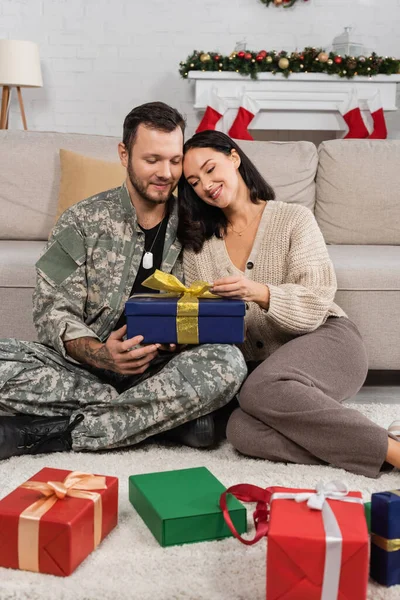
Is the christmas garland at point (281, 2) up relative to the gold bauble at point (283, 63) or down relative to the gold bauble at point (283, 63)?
up

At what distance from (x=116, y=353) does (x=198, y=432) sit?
0.99ft

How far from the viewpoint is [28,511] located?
1.27 metres

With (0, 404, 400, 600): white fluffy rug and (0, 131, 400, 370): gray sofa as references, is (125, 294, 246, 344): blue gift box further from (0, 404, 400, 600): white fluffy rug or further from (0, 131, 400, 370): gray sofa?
(0, 131, 400, 370): gray sofa

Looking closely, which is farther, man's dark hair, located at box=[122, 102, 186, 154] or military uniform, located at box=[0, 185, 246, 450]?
man's dark hair, located at box=[122, 102, 186, 154]

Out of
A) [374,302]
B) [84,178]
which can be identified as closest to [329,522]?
[374,302]

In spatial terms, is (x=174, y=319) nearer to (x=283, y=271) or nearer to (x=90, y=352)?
(x=90, y=352)

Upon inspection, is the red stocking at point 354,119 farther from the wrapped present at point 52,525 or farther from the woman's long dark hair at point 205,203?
the wrapped present at point 52,525

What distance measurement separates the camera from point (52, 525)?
124 centimetres

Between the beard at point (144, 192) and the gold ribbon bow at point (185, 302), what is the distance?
293mm

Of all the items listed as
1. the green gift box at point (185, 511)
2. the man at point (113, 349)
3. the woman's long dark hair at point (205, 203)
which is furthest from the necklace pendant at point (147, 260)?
the green gift box at point (185, 511)

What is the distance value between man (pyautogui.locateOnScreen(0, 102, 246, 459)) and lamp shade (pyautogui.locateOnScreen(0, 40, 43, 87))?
10.0 ft

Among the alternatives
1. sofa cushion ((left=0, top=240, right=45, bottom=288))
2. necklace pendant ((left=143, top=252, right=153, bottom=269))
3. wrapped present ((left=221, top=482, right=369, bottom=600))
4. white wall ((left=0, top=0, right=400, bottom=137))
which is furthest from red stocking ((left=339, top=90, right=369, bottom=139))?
wrapped present ((left=221, top=482, right=369, bottom=600))

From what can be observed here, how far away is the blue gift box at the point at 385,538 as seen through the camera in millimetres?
1216

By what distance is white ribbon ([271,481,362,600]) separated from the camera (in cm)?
110
